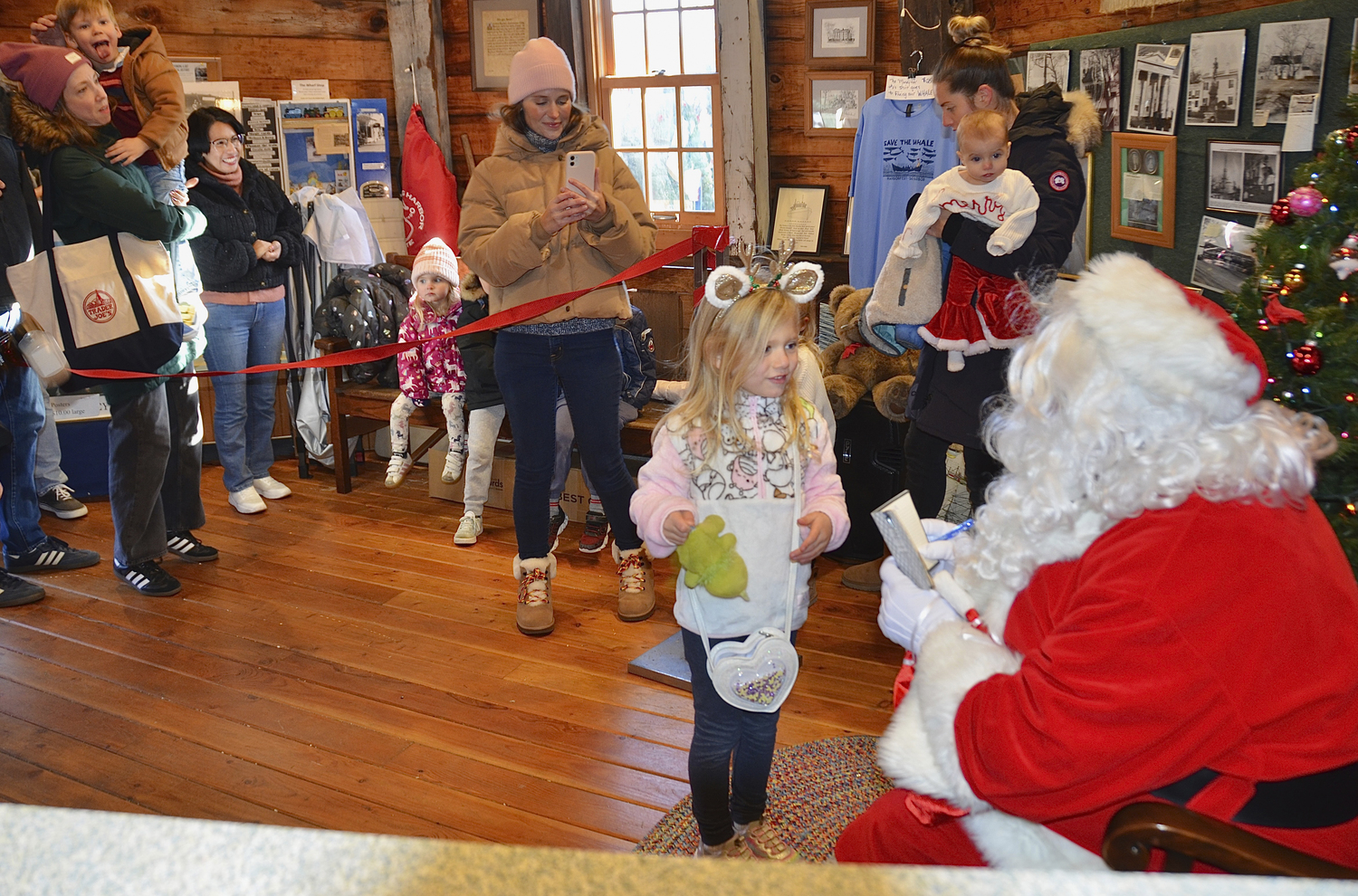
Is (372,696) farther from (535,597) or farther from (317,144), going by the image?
(317,144)

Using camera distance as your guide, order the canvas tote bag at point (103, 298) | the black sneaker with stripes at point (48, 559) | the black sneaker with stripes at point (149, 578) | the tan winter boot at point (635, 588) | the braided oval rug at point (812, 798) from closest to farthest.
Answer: the braided oval rug at point (812, 798) < the canvas tote bag at point (103, 298) < the tan winter boot at point (635, 588) < the black sneaker with stripes at point (149, 578) < the black sneaker with stripes at point (48, 559)

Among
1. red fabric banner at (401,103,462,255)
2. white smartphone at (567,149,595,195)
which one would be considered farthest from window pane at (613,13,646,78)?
white smartphone at (567,149,595,195)

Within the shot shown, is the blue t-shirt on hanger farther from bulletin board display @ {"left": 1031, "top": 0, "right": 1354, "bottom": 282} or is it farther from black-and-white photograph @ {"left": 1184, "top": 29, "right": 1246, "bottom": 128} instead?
black-and-white photograph @ {"left": 1184, "top": 29, "right": 1246, "bottom": 128}

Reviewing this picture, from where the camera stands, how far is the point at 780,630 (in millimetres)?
1860

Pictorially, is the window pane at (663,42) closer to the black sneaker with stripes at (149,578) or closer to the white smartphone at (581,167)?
the white smartphone at (581,167)

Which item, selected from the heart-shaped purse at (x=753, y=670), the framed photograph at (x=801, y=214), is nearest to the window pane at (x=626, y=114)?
the framed photograph at (x=801, y=214)

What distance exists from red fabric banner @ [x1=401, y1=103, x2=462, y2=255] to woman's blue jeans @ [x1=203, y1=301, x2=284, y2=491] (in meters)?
1.23

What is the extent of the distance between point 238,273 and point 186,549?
3.61ft

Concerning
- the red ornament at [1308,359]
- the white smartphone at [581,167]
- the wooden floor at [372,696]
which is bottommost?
the wooden floor at [372,696]

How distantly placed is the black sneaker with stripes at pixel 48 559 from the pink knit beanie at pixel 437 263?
64.1 inches

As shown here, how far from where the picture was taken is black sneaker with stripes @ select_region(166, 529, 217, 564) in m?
3.79

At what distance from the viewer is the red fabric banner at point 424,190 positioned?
528 cm

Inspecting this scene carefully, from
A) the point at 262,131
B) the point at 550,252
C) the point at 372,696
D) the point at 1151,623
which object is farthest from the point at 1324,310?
the point at 262,131

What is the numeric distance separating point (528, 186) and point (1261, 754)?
2.32 metres
